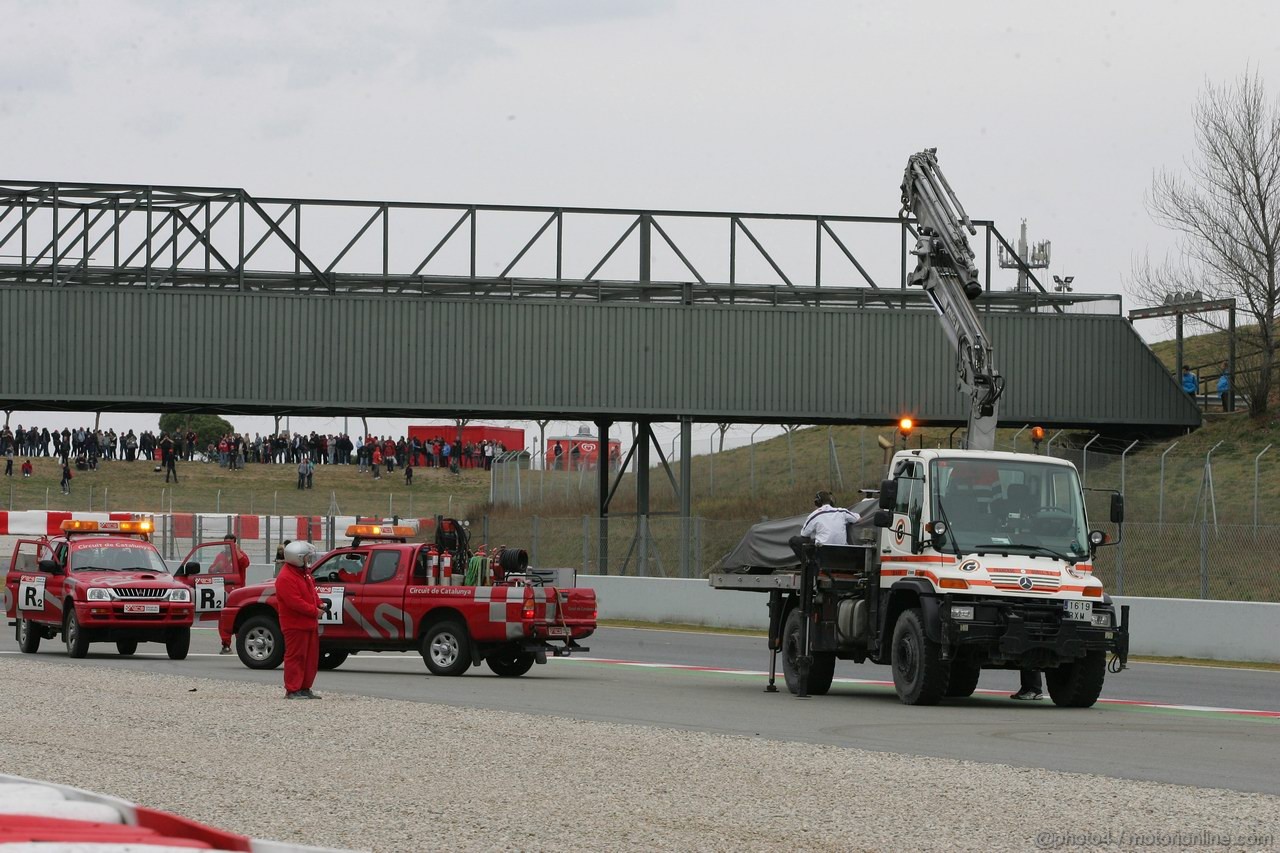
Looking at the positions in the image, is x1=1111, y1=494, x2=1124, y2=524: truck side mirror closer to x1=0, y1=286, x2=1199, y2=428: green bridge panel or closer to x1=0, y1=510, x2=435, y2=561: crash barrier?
x1=0, y1=510, x2=435, y2=561: crash barrier

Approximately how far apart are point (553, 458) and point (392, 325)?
794 centimetres

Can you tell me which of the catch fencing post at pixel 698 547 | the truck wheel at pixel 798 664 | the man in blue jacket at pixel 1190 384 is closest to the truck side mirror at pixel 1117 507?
the truck wheel at pixel 798 664

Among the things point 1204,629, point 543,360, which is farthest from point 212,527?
point 1204,629

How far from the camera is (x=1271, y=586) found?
97.3ft

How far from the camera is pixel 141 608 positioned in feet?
77.0

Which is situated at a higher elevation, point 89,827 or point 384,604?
point 89,827

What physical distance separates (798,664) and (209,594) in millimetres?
11717

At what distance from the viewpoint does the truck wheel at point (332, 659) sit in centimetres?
2272

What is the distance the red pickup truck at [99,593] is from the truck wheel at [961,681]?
1047cm

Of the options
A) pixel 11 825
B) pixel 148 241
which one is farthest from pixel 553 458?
pixel 11 825

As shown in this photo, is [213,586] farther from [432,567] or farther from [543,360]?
[543,360]

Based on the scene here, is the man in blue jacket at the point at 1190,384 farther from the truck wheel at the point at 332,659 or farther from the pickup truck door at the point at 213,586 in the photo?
the truck wheel at the point at 332,659

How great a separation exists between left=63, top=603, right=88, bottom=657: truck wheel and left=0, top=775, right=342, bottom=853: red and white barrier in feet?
63.7

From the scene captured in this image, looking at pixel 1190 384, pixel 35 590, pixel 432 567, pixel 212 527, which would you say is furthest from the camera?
pixel 212 527
